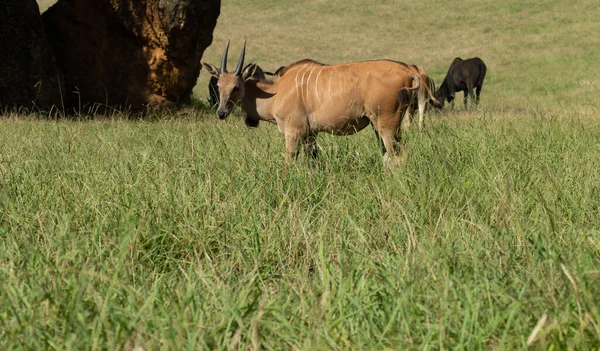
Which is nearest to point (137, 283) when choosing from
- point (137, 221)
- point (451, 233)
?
point (137, 221)

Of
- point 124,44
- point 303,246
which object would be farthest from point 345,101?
point 124,44

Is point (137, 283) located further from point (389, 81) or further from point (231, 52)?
point (231, 52)

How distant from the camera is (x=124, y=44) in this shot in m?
14.0

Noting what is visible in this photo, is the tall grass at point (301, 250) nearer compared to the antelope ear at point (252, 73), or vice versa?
the tall grass at point (301, 250)

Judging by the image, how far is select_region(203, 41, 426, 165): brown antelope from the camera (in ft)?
21.4

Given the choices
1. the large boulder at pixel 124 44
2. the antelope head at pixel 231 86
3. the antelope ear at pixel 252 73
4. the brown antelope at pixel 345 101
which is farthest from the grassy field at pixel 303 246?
the large boulder at pixel 124 44

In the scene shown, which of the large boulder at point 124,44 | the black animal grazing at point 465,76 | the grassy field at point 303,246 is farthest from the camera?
the black animal grazing at point 465,76

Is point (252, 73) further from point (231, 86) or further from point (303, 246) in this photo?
point (303, 246)

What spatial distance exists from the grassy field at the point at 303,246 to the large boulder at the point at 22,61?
14.4ft

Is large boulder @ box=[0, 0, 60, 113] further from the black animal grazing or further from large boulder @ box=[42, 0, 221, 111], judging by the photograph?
Result: the black animal grazing

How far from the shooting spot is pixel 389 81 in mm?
6523

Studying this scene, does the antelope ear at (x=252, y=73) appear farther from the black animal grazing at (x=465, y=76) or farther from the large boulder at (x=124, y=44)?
the black animal grazing at (x=465, y=76)

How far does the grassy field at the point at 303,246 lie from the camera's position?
235 cm

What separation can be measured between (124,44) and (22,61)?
8.15 ft
